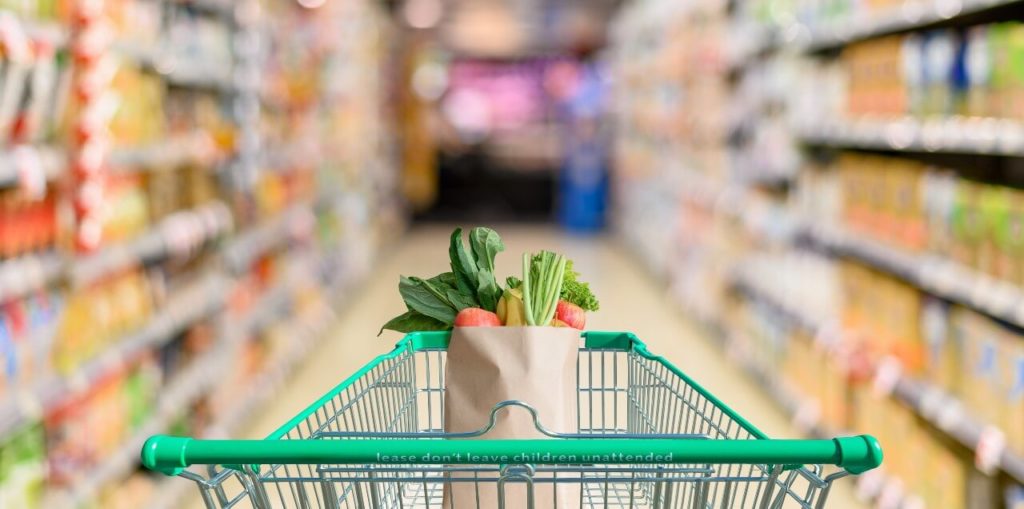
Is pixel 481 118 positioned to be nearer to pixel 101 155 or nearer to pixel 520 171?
pixel 520 171

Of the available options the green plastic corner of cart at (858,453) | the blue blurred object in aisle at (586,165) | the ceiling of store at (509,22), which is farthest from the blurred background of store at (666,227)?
the ceiling of store at (509,22)

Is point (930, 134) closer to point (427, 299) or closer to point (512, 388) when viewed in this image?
point (427, 299)

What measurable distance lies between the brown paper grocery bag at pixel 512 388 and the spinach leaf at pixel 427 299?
0.51 ft

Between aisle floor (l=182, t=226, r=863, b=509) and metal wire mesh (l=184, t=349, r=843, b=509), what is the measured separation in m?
0.73

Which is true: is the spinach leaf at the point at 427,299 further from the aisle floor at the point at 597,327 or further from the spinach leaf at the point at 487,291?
the aisle floor at the point at 597,327

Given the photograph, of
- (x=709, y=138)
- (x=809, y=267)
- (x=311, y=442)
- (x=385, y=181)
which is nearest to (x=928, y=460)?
(x=809, y=267)

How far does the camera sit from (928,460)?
3697mm

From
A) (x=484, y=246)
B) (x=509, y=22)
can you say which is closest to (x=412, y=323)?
(x=484, y=246)

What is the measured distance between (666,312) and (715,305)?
3.68 feet

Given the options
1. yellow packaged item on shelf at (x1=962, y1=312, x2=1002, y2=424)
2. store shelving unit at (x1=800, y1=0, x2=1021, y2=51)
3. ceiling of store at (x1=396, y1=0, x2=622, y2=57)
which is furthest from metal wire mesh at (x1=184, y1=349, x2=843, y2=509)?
ceiling of store at (x1=396, y1=0, x2=622, y2=57)

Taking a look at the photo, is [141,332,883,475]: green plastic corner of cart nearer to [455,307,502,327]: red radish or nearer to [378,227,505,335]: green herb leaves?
[455,307,502,327]: red radish

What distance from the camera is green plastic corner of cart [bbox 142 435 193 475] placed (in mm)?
1233

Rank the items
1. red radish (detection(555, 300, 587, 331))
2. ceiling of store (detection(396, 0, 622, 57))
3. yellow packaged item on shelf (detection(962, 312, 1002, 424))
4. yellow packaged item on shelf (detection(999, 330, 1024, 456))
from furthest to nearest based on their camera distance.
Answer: ceiling of store (detection(396, 0, 622, 57)) → yellow packaged item on shelf (detection(962, 312, 1002, 424)) → yellow packaged item on shelf (detection(999, 330, 1024, 456)) → red radish (detection(555, 300, 587, 331))

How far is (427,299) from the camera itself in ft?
5.59
